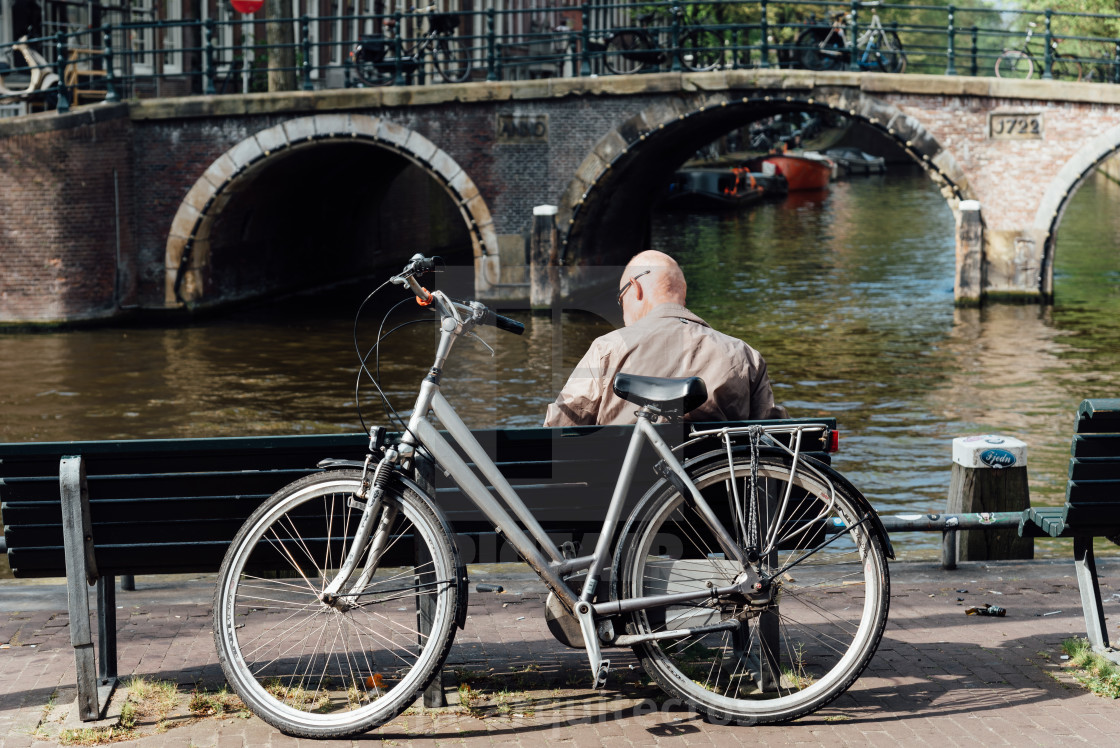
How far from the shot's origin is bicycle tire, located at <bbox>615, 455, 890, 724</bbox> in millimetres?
3701

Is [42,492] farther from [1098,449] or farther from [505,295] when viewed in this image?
[505,295]

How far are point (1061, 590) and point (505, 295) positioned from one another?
15.2 metres

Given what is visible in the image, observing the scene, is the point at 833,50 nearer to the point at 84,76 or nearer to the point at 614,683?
the point at 84,76

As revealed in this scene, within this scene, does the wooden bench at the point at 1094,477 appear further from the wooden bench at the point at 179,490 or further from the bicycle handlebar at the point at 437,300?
the bicycle handlebar at the point at 437,300

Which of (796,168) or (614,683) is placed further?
(796,168)

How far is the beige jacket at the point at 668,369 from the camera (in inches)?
155

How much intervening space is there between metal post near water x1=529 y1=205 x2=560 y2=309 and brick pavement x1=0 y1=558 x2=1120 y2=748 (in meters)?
14.6

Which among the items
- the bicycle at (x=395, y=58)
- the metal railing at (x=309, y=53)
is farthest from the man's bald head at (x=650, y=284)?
the bicycle at (x=395, y=58)

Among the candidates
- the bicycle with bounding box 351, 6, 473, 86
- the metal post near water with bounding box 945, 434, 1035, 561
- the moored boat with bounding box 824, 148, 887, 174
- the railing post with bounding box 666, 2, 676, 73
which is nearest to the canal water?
the metal post near water with bounding box 945, 434, 1035, 561

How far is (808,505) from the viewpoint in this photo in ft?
12.6

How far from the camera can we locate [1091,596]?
4230 mm

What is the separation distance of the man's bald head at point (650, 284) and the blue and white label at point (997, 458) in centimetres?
231

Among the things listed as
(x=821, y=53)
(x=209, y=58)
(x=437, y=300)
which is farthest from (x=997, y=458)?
(x=821, y=53)

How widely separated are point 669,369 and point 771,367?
10.8m
